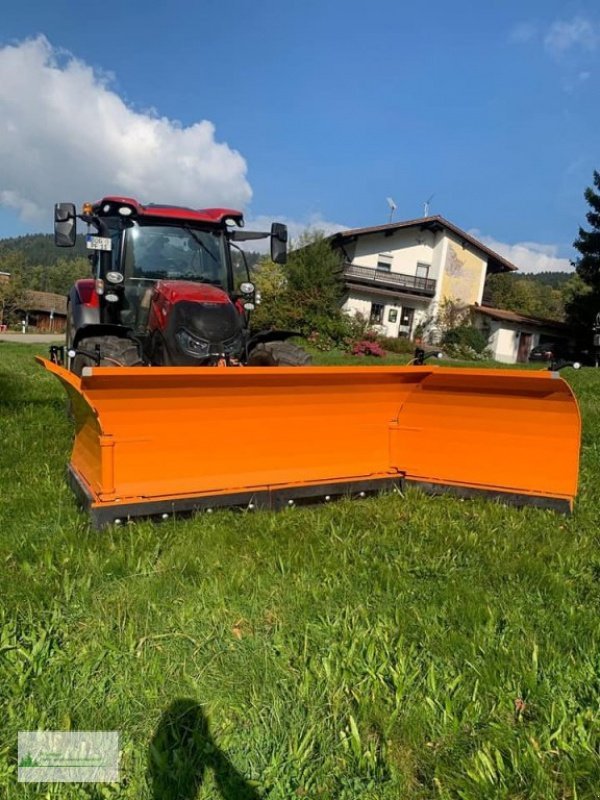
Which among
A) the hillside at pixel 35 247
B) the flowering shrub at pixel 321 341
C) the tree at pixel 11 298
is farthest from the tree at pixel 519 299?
the hillside at pixel 35 247

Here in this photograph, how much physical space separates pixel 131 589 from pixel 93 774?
954mm

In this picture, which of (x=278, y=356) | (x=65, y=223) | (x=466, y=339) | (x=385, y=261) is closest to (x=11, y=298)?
(x=385, y=261)

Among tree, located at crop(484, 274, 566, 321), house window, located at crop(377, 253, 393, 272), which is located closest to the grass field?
house window, located at crop(377, 253, 393, 272)

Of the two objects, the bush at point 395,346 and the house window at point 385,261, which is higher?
the house window at point 385,261

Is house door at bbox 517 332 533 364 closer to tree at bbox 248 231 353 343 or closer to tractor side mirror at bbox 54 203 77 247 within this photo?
tree at bbox 248 231 353 343

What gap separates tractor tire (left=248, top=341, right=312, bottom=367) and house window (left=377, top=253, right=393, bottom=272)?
27252 millimetres

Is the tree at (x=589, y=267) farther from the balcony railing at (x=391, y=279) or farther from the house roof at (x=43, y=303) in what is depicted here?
the house roof at (x=43, y=303)

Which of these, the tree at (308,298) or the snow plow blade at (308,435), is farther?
the tree at (308,298)

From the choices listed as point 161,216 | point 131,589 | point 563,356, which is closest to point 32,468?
point 131,589

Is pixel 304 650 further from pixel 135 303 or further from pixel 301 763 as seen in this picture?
pixel 135 303

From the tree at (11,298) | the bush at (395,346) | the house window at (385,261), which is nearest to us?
the bush at (395,346)

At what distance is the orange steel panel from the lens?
3.29 m

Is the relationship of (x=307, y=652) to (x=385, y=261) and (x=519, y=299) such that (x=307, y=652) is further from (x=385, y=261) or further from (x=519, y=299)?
(x=519, y=299)

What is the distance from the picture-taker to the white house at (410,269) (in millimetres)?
29844
